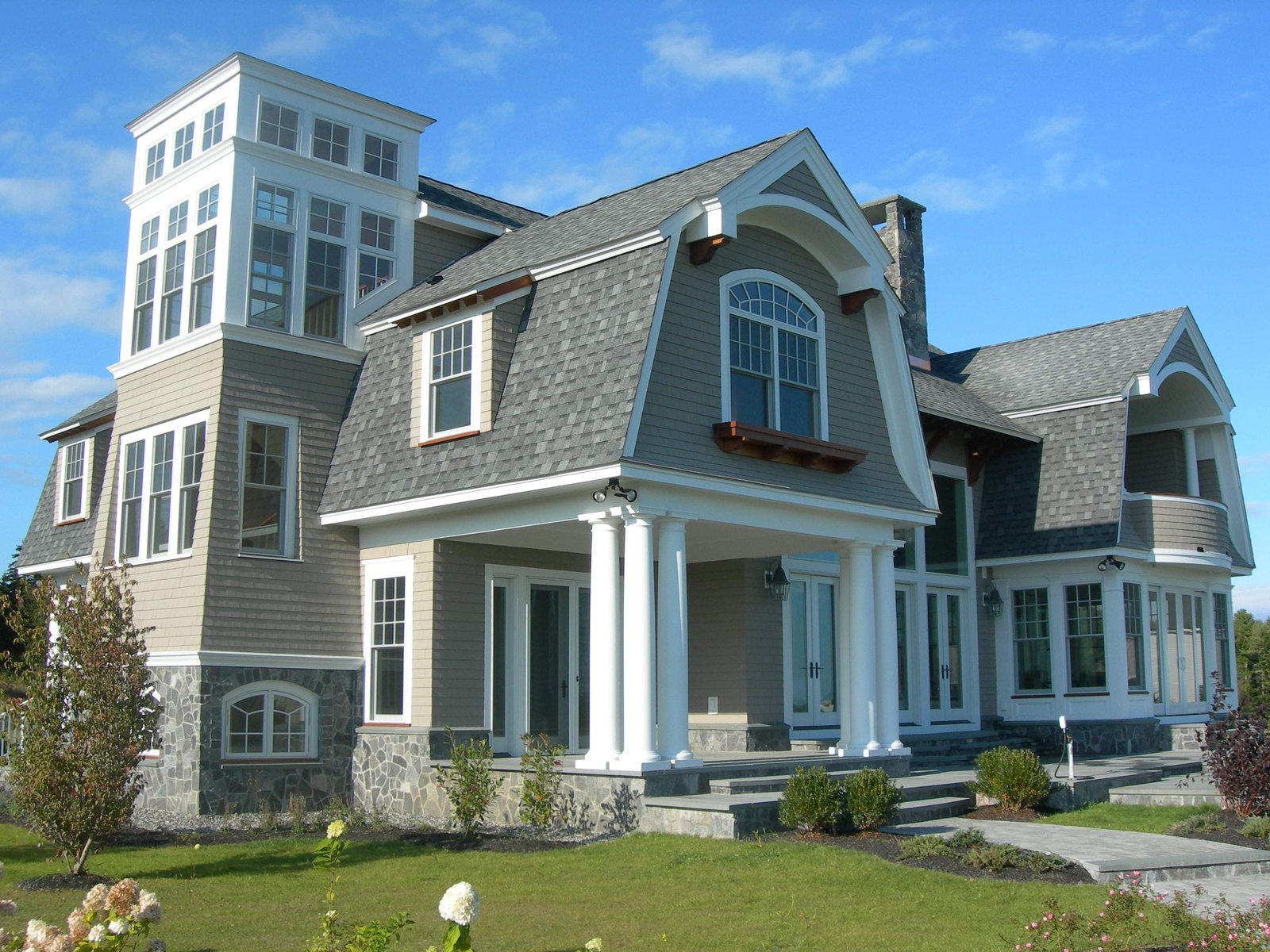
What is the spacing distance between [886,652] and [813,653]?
109 inches

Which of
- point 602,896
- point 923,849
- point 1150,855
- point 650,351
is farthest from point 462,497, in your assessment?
point 1150,855

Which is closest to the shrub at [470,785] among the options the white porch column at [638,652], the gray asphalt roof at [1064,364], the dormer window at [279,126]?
the white porch column at [638,652]

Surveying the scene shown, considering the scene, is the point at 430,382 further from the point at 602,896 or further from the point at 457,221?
the point at 602,896

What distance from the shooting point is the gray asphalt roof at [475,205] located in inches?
731

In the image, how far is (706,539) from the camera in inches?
613

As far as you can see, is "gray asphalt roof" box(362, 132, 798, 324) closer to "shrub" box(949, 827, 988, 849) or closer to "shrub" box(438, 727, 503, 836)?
"shrub" box(438, 727, 503, 836)

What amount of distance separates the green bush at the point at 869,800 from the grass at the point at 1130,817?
7.88 feet

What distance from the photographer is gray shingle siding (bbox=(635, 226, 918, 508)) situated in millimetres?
13172

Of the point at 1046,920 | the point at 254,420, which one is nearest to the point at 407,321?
the point at 254,420

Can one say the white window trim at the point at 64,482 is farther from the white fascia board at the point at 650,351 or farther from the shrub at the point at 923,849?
the shrub at the point at 923,849

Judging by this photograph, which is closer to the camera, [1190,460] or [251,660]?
[251,660]

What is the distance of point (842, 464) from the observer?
1517 cm

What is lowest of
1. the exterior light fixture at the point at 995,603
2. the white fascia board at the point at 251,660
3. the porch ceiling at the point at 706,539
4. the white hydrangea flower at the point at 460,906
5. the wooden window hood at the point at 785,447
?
the white hydrangea flower at the point at 460,906

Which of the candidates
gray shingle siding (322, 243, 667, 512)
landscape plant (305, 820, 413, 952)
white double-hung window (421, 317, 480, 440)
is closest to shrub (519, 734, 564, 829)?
gray shingle siding (322, 243, 667, 512)
